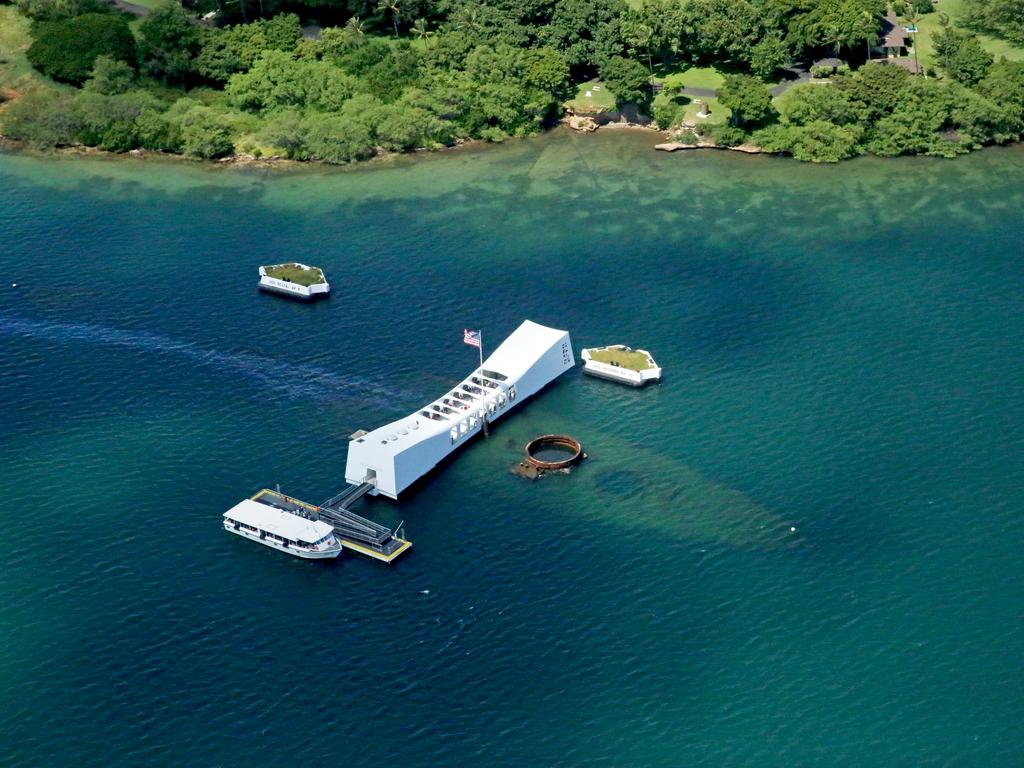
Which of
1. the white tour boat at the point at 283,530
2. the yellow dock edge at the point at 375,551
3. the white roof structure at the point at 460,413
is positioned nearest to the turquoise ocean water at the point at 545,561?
the yellow dock edge at the point at 375,551

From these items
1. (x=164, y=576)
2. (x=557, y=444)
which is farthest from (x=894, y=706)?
(x=164, y=576)

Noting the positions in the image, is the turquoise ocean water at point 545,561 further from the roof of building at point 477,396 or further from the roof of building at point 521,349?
the roof of building at point 521,349

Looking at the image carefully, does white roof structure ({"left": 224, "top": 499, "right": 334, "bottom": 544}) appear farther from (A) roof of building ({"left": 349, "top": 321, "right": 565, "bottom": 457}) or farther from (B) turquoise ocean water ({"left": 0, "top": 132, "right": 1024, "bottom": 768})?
(A) roof of building ({"left": 349, "top": 321, "right": 565, "bottom": 457})

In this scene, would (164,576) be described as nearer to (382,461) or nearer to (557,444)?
(382,461)

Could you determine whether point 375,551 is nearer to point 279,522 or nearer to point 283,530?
point 283,530

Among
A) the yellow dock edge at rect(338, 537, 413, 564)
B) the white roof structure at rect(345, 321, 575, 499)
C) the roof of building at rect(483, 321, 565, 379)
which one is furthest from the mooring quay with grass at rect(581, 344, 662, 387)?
the yellow dock edge at rect(338, 537, 413, 564)

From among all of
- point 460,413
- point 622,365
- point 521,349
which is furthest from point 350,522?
point 622,365
